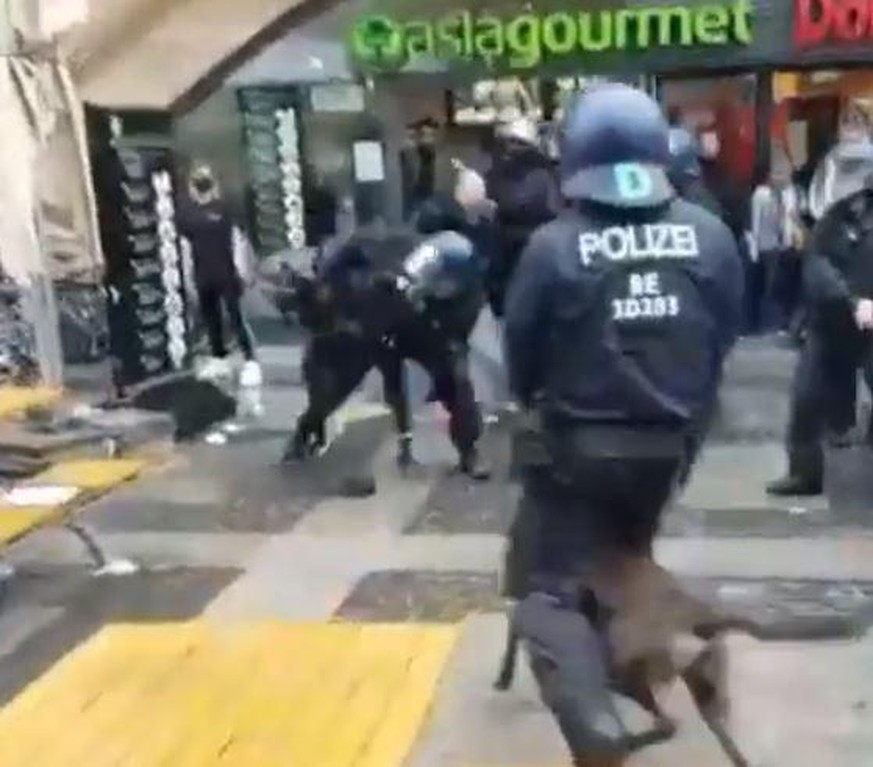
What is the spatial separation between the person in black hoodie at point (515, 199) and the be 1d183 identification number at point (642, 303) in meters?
7.06

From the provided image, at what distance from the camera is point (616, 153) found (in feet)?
14.7

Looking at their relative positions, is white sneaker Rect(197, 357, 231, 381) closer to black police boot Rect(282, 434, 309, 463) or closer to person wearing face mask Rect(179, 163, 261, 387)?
person wearing face mask Rect(179, 163, 261, 387)

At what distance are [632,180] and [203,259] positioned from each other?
10173mm

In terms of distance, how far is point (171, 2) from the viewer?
567 inches

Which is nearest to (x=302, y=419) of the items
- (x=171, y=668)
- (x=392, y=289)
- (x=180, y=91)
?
(x=392, y=289)

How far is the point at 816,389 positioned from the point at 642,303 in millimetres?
5027

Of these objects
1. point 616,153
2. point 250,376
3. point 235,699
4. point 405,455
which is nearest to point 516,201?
point 405,455

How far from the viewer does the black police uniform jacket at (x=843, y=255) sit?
8688 millimetres

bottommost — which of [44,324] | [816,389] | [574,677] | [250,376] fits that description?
[250,376]

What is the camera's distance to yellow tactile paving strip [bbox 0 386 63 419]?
8.20 metres

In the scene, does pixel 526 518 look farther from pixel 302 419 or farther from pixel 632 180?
pixel 302 419

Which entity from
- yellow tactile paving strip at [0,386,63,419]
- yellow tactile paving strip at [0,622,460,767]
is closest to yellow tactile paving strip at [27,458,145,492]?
yellow tactile paving strip at [0,386,63,419]

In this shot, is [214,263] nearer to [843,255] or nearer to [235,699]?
[843,255]

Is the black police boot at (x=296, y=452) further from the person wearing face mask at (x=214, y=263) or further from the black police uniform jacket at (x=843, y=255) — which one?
the black police uniform jacket at (x=843, y=255)
